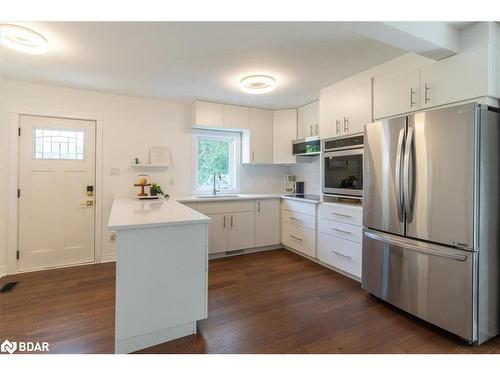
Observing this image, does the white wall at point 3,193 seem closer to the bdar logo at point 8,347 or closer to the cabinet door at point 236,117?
the bdar logo at point 8,347

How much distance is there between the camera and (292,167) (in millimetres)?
4746

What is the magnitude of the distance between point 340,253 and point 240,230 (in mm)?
1461

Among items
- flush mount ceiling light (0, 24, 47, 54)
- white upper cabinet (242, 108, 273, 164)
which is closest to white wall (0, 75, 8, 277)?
flush mount ceiling light (0, 24, 47, 54)

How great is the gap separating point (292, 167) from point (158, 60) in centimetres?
294

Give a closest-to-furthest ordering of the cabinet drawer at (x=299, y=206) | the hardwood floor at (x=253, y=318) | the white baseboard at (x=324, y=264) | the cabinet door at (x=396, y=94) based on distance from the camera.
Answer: the hardwood floor at (x=253, y=318), the cabinet door at (x=396, y=94), the white baseboard at (x=324, y=264), the cabinet drawer at (x=299, y=206)

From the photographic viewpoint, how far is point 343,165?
302 cm

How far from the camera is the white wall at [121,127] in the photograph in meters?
3.16

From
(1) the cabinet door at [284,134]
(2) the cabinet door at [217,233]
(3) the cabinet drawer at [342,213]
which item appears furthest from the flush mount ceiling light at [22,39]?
(3) the cabinet drawer at [342,213]

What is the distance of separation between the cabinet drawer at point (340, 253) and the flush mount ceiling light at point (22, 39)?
11.2 ft

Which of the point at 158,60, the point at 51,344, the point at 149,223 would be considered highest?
the point at 158,60

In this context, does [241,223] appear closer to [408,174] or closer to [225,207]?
[225,207]

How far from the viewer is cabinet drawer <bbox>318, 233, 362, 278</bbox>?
Answer: 2828 mm
